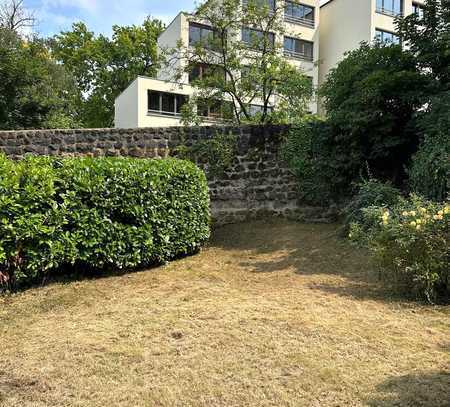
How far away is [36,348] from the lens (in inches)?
119

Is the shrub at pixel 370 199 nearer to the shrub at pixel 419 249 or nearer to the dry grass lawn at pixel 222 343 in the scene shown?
the dry grass lawn at pixel 222 343

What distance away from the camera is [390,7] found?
974 inches

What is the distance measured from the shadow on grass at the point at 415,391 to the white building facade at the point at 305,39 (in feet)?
54.7

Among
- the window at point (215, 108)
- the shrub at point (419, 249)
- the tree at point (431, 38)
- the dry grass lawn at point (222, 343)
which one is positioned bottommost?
the dry grass lawn at point (222, 343)

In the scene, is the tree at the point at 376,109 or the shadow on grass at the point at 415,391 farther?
the tree at the point at 376,109

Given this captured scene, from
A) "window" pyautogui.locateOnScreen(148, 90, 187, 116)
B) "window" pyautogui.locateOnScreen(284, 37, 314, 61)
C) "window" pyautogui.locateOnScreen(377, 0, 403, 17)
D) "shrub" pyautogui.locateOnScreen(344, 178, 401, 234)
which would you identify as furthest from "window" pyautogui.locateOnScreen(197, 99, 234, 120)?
"window" pyautogui.locateOnScreen(377, 0, 403, 17)

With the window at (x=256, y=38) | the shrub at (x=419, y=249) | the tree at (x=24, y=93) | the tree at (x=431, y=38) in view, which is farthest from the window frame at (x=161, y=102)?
the shrub at (x=419, y=249)

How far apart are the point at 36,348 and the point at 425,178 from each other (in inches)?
230

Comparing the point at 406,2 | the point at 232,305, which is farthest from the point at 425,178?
the point at 406,2

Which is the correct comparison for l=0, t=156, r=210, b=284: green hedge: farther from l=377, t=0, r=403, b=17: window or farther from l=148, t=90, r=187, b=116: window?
l=377, t=0, r=403, b=17: window

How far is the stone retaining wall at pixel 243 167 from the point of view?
25.4ft

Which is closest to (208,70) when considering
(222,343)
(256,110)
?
(256,110)

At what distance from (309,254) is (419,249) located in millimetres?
2281

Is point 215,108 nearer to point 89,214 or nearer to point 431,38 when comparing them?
point 431,38
